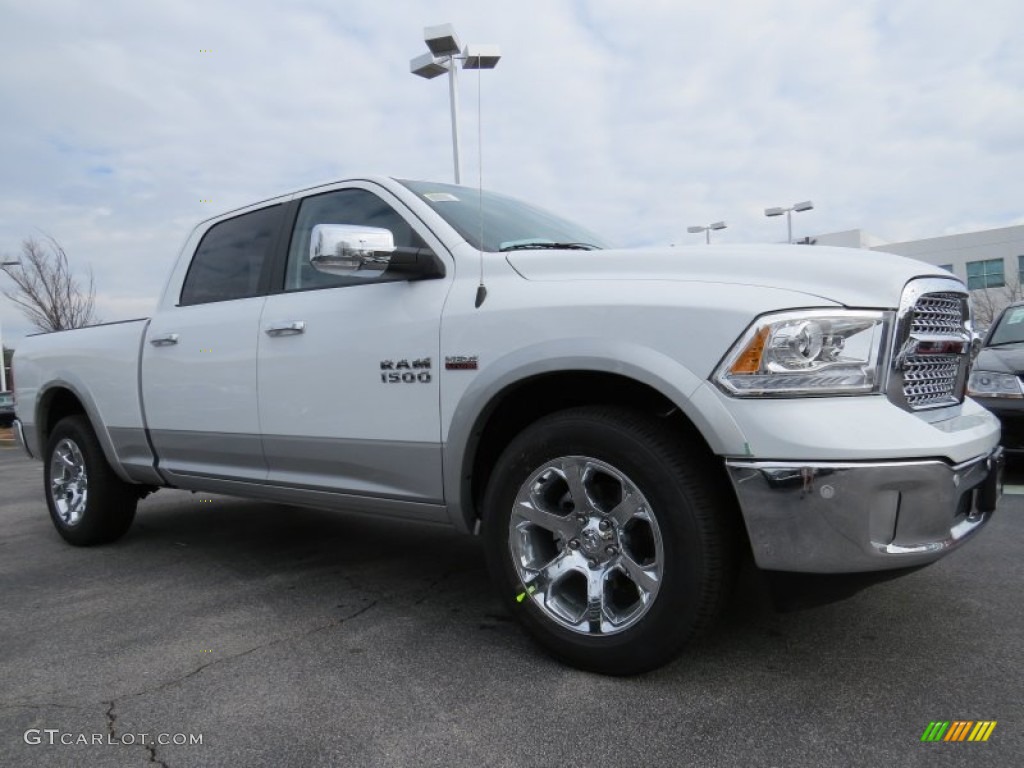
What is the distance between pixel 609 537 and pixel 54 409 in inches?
174

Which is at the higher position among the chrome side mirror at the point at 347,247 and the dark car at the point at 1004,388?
the chrome side mirror at the point at 347,247

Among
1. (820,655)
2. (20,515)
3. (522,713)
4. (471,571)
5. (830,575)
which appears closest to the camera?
(830,575)

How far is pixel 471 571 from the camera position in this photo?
155 inches

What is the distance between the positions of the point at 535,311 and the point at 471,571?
70.5 inches

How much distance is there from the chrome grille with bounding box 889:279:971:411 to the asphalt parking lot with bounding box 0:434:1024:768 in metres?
0.88

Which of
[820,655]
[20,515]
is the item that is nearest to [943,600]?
[820,655]

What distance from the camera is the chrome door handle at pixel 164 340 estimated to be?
4.12 m

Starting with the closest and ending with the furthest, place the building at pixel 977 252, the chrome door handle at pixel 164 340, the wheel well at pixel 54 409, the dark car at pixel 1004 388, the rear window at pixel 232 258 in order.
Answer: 1. the rear window at pixel 232 258
2. the chrome door handle at pixel 164 340
3. the wheel well at pixel 54 409
4. the dark car at pixel 1004 388
5. the building at pixel 977 252

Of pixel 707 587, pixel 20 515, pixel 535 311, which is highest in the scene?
pixel 535 311

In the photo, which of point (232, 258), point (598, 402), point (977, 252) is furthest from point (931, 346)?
point (977, 252)

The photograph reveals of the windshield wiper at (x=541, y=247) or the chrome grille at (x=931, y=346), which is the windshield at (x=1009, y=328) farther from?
the windshield wiper at (x=541, y=247)

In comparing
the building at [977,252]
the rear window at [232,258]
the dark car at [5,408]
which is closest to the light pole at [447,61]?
the rear window at [232,258]

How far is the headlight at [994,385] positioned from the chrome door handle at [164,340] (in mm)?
5177

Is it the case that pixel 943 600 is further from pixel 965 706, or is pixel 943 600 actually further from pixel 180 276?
pixel 180 276
